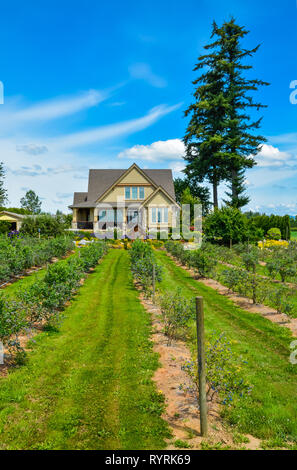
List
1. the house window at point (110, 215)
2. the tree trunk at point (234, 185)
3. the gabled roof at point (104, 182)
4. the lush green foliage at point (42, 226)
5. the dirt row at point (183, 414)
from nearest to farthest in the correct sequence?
the dirt row at point (183, 414), the lush green foliage at point (42, 226), the tree trunk at point (234, 185), the house window at point (110, 215), the gabled roof at point (104, 182)

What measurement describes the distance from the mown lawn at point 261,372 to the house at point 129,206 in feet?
82.4

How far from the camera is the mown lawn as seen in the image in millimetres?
4867

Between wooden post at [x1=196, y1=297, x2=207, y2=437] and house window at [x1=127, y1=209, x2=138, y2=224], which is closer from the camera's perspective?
wooden post at [x1=196, y1=297, x2=207, y2=437]

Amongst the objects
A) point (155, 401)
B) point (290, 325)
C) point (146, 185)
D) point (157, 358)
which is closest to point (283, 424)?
point (155, 401)

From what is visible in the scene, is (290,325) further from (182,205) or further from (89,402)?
(182,205)


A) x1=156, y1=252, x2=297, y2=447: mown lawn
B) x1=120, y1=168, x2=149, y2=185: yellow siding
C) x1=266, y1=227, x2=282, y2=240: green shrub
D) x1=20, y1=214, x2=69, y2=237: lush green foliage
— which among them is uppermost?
x1=120, y1=168, x2=149, y2=185: yellow siding

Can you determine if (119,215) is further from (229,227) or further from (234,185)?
(229,227)

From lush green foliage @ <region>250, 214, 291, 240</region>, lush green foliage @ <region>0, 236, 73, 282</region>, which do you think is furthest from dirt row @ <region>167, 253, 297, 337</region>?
lush green foliage @ <region>250, 214, 291, 240</region>

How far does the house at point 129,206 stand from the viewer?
37688mm

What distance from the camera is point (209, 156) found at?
127 feet

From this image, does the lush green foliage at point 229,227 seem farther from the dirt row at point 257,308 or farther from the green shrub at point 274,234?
the dirt row at point 257,308

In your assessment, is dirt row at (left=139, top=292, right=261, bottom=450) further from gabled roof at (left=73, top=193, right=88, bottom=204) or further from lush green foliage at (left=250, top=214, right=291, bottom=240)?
gabled roof at (left=73, top=193, right=88, bottom=204)

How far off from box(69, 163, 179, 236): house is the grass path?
27.8 metres

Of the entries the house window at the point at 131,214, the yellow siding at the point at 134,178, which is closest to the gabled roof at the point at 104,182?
the yellow siding at the point at 134,178
